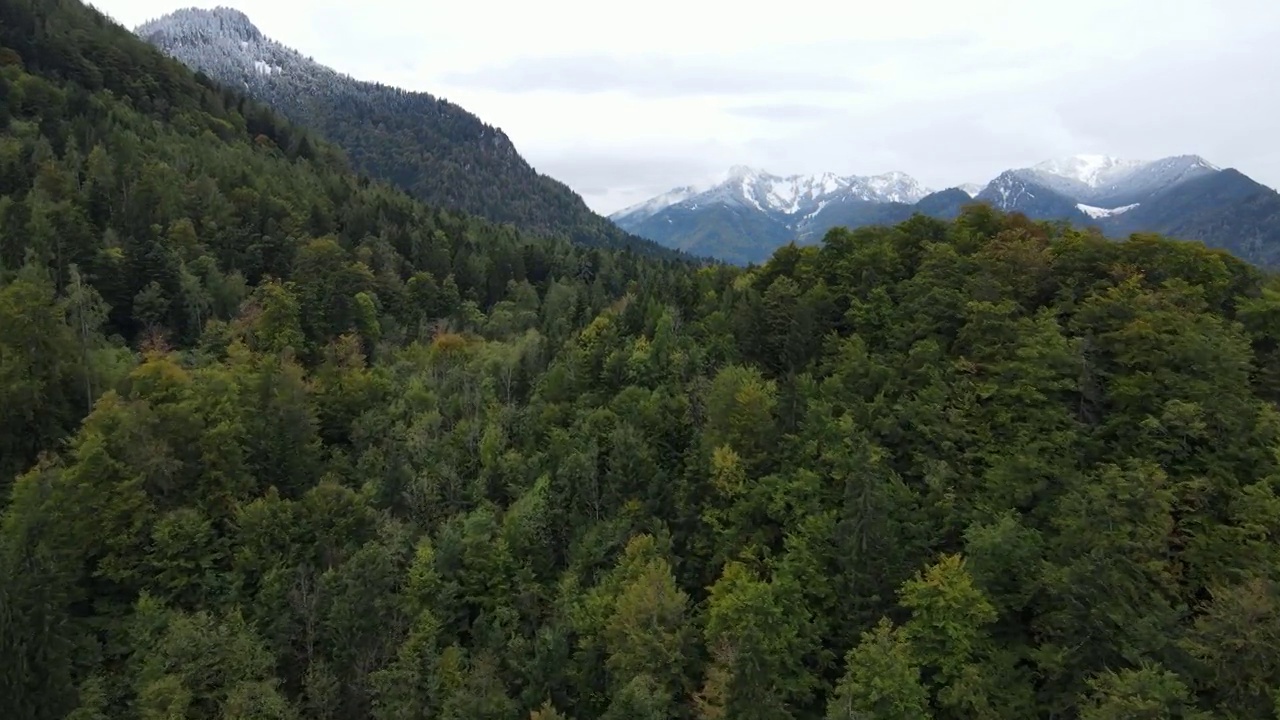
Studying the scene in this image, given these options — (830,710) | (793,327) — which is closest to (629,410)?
(793,327)

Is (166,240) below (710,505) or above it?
above

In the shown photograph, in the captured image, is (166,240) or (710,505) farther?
(166,240)

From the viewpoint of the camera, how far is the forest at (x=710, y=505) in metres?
36.4

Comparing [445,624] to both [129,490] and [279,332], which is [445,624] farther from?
[279,332]

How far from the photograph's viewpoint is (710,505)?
4931 centimetres

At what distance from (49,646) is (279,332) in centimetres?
4115

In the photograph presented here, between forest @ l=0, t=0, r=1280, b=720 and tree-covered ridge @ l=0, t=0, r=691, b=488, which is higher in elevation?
tree-covered ridge @ l=0, t=0, r=691, b=488

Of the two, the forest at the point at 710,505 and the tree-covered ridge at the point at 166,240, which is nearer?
the forest at the point at 710,505

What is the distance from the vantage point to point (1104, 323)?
47.6 meters

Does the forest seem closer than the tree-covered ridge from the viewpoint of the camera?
Yes

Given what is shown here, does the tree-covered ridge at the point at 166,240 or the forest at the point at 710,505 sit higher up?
the tree-covered ridge at the point at 166,240

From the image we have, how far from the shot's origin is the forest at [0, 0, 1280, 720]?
36.4 meters

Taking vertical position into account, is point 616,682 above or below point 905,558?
below

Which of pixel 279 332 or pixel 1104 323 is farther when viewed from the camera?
pixel 279 332
